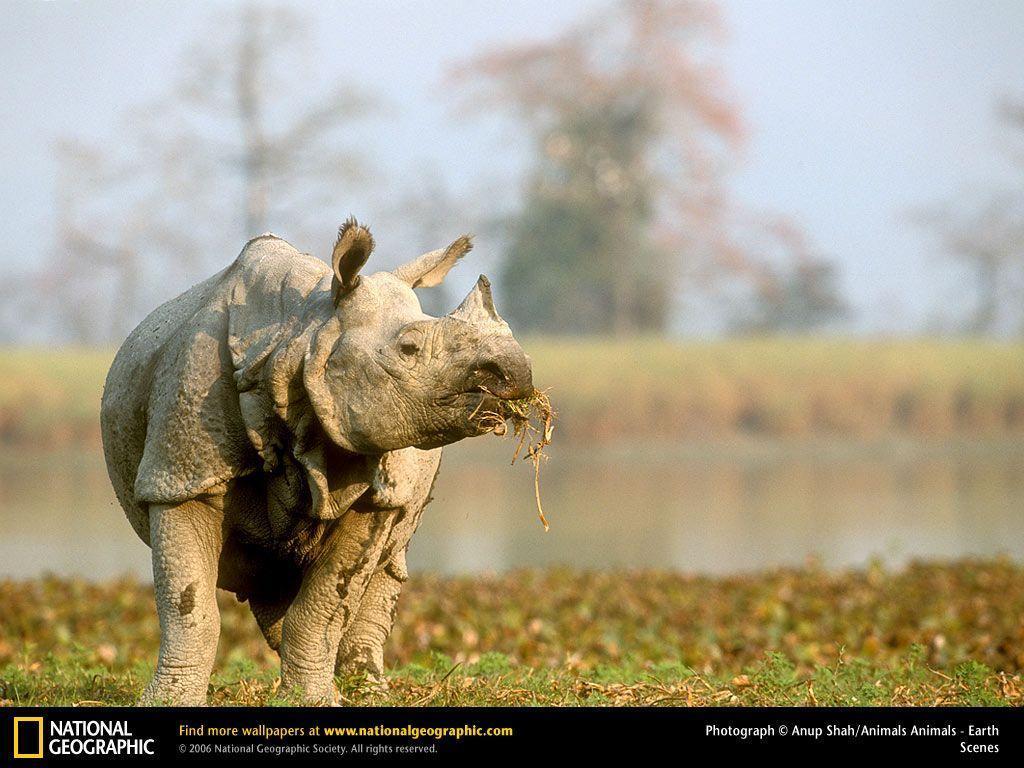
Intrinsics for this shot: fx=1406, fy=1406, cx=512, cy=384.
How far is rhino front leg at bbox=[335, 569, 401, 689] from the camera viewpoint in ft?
21.1

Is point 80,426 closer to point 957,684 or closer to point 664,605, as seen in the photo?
point 664,605

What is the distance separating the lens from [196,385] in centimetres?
542

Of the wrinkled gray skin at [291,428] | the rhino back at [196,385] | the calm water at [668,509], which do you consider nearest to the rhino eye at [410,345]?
the wrinkled gray skin at [291,428]

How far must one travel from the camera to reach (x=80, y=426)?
2584cm

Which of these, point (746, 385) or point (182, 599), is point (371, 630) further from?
point (746, 385)

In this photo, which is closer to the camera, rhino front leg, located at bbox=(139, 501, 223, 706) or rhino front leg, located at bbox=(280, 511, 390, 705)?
rhino front leg, located at bbox=(139, 501, 223, 706)

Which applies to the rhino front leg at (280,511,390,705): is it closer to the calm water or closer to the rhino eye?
the rhino eye

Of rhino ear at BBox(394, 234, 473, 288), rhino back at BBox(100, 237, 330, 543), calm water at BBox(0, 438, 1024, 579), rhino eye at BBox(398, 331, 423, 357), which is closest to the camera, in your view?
rhino eye at BBox(398, 331, 423, 357)

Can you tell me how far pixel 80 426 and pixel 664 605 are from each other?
17.3m

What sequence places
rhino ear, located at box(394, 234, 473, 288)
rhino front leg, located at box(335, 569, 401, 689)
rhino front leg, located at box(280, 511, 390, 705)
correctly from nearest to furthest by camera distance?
rhino ear, located at box(394, 234, 473, 288)
rhino front leg, located at box(280, 511, 390, 705)
rhino front leg, located at box(335, 569, 401, 689)

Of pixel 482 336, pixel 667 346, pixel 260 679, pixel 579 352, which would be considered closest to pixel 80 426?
pixel 579 352

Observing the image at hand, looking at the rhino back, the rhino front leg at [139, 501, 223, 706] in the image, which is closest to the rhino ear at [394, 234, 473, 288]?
the rhino back
